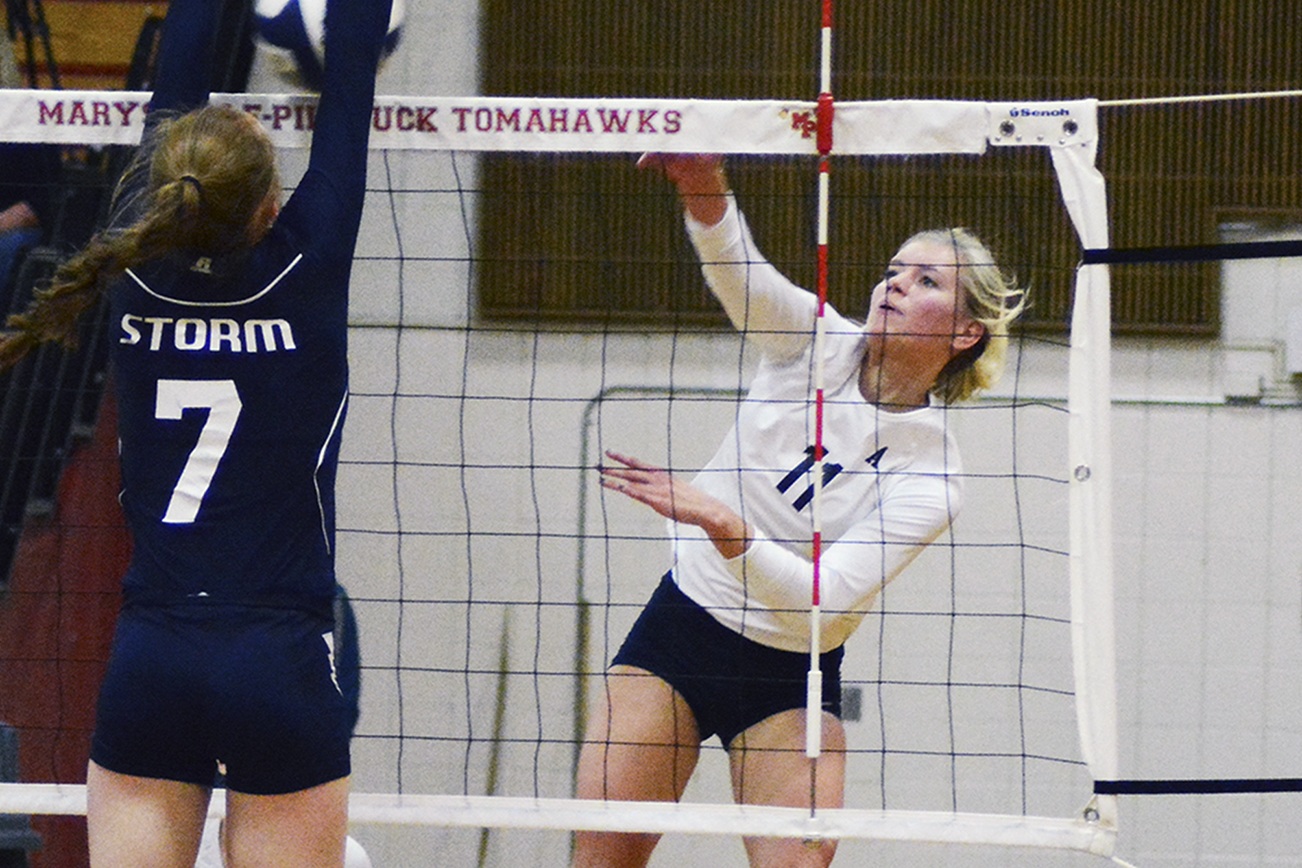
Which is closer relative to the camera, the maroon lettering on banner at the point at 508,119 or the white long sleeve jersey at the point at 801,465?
the maroon lettering on banner at the point at 508,119

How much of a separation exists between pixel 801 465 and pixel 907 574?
2.19 metres

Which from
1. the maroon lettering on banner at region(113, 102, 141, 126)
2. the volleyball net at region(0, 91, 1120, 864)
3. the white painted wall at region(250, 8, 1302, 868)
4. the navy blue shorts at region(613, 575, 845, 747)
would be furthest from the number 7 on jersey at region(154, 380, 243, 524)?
the white painted wall at region(250, 8, 1302, 868)

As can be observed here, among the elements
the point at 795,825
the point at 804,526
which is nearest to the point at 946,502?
the point at 804,526

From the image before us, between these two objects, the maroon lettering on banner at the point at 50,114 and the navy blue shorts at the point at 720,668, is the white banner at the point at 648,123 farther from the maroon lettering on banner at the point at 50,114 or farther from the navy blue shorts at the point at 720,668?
the navy blue shorts at the point at 720,668

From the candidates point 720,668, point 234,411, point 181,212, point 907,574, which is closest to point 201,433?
point 234,411

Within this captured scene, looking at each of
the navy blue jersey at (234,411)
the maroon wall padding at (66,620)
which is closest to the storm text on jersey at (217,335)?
the navy blue jersey at (234,411)

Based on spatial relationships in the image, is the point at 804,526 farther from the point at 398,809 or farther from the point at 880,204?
the point at 880,204

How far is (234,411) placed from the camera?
7.51 feet

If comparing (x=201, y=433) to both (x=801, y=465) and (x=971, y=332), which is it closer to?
A: (x=801, y=465)

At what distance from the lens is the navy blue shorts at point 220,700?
2.24m

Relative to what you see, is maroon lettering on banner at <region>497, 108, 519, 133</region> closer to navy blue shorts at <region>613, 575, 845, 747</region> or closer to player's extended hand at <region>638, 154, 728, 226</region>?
player's extended hand at <region>638, 154, 728, 226</region>

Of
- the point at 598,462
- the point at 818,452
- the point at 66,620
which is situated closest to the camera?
the point at 818,452

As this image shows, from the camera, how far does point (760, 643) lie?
3.14m

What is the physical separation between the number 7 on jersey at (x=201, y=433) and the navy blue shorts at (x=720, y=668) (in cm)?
113
